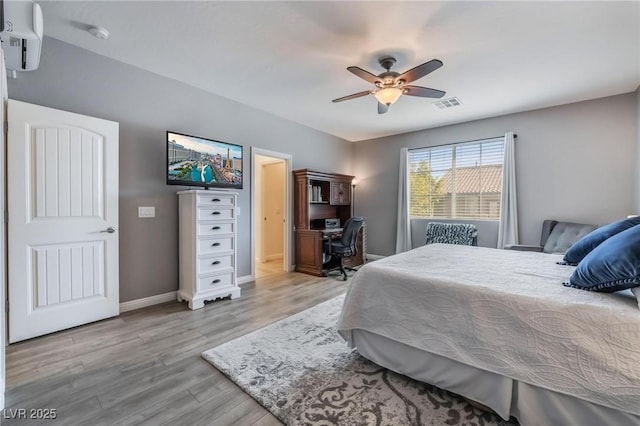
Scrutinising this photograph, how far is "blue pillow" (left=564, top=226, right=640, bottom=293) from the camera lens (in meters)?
1.26

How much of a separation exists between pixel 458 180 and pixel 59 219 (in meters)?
5.49

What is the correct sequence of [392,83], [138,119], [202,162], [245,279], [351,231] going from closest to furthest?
[392,83] < [138,119] < [202,162] < [245,279] < [351,231]

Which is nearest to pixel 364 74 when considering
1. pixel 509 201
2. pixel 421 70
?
pixel 421 70

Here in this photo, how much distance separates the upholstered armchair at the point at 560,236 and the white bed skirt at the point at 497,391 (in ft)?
9.03

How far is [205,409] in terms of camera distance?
1562 millimetres

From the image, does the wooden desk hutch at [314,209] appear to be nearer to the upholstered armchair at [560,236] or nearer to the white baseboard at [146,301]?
the white baseboard at [146,301]

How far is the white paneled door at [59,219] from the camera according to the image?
2264mm

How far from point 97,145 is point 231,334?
224 centimetres

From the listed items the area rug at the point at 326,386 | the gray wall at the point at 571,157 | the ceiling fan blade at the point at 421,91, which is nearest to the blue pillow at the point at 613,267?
the area rug at the point at 326,386

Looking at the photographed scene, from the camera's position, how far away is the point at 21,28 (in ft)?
5.95

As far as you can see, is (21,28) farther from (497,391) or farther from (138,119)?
(497,391)

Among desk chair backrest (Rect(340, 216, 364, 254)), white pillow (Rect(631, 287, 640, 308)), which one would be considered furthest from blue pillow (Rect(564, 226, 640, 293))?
desk chair backrest (Rect(340, 216, 364, 254))

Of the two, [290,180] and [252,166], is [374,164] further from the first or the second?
[252,166]

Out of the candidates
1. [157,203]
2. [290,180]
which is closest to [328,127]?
[290,180]
